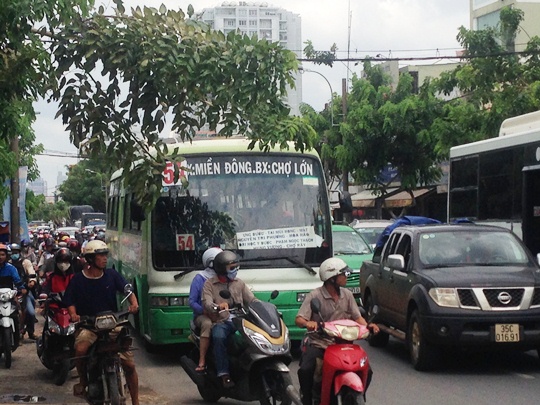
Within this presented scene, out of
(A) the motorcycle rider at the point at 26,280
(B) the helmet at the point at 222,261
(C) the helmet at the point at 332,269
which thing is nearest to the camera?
(C) the helmet at the point at 332,269

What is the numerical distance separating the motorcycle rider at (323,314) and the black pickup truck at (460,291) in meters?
3.29

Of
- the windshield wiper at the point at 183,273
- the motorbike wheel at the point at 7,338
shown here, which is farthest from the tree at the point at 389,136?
the motorbike wheel at the point at 7,338

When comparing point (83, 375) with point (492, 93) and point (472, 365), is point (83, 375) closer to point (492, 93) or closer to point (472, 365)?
point (472, 365)

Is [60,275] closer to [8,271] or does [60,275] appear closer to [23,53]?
[8,271]

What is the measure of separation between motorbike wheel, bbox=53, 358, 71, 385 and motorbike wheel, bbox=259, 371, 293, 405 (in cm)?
389

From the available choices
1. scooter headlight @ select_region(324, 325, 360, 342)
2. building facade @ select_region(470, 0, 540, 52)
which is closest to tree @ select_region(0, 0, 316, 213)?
scooter headlight @ select_region(324, 325, 360, 342)

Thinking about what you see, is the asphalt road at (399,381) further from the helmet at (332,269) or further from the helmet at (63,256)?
the helmet at (332,269)

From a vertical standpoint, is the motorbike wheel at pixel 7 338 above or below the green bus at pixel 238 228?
below

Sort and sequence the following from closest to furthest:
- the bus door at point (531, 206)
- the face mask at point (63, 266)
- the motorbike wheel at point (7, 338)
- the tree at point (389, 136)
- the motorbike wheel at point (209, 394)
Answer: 1. the motorbike wheel at point (209, 394)
2. the face mask at point (63, 266)
3. the motorbike wheel at point (7, 338)
4. the bus door at point (531, 206)
5. the tree at point (389, 136)

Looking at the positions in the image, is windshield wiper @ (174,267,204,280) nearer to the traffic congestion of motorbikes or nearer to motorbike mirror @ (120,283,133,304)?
the traffic congestion of motorbikes

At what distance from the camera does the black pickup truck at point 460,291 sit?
37.4ft

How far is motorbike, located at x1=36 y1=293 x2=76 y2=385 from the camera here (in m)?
11.9

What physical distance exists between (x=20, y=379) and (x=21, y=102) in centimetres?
343

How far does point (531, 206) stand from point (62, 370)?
28.3ft
